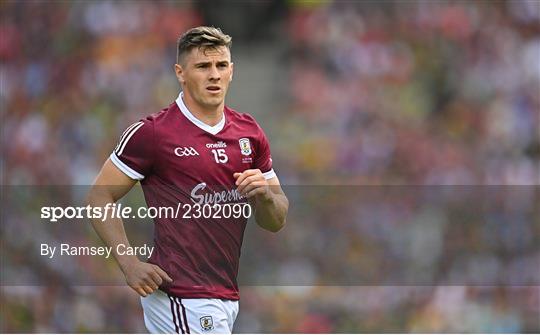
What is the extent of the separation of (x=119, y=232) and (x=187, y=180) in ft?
1.17

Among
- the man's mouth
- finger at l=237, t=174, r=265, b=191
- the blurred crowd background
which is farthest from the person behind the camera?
the blurred crowd background

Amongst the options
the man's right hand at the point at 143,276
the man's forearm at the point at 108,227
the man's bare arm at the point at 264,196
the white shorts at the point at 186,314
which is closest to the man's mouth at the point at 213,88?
the man's bare arm at the point at 264,196

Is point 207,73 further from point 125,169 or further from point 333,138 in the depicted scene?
point 333,138

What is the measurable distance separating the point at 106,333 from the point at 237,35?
5070 mm

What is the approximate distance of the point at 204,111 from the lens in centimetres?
473

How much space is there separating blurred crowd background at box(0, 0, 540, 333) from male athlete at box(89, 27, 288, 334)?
3133 millimetres

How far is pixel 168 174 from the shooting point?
15.3 feet

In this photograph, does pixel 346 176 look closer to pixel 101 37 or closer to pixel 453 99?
pixel 453 99

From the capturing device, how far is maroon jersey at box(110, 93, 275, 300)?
15.1ft

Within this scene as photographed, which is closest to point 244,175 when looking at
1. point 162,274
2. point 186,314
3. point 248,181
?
point 248,181

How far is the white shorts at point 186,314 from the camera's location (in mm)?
4660

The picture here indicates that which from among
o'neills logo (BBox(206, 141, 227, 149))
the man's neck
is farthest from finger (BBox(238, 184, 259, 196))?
the man's neck

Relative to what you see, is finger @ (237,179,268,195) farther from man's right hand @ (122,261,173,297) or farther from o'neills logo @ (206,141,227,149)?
man's right hand @ (122,261,173,297)

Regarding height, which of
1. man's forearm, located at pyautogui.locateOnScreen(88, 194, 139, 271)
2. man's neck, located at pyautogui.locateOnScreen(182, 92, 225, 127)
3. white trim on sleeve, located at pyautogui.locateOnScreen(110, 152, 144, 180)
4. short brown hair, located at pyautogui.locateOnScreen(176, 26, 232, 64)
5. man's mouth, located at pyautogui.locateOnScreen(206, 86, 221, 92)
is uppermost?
short brown hair, located at pyautogui.locateOnScreen(176, 26, 232, 64)
